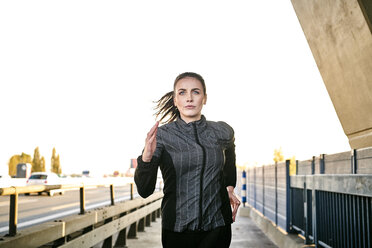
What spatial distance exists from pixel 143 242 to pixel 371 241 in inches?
245

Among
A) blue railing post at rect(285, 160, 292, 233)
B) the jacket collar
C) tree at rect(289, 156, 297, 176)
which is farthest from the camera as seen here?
tree at rect(289, 156, 297, 176)

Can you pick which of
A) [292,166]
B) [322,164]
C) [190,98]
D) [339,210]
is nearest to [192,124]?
[190,98]

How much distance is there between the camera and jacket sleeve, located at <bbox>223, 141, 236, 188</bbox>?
2902 millimetres

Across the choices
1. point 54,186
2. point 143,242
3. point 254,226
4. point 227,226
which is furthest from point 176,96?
point 254,226

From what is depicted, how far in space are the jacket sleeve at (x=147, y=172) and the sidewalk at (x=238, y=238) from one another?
6565mm

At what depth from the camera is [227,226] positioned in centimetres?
274

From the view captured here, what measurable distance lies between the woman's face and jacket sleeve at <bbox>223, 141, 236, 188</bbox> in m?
0.28

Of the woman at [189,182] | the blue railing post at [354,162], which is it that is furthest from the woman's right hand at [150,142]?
the blue railing post at [354,162]

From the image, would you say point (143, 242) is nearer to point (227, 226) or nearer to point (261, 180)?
point (261, 180)

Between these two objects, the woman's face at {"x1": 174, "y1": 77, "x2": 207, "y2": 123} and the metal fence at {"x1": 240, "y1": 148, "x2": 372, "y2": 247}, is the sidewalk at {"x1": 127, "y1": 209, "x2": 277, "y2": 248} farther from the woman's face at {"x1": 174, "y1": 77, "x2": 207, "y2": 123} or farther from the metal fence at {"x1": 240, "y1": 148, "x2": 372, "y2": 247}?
the woman's face at {"x1": 174, "y1": 77, "x2": 207, "y2": 123}

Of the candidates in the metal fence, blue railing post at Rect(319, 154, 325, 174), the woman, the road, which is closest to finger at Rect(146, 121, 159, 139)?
the woman

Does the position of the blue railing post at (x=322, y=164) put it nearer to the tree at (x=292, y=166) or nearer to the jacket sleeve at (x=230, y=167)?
the tree at (x=292, y=166)

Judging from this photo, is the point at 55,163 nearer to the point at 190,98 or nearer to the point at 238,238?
the point at 238,238

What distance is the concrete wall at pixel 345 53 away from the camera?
6879 mm
